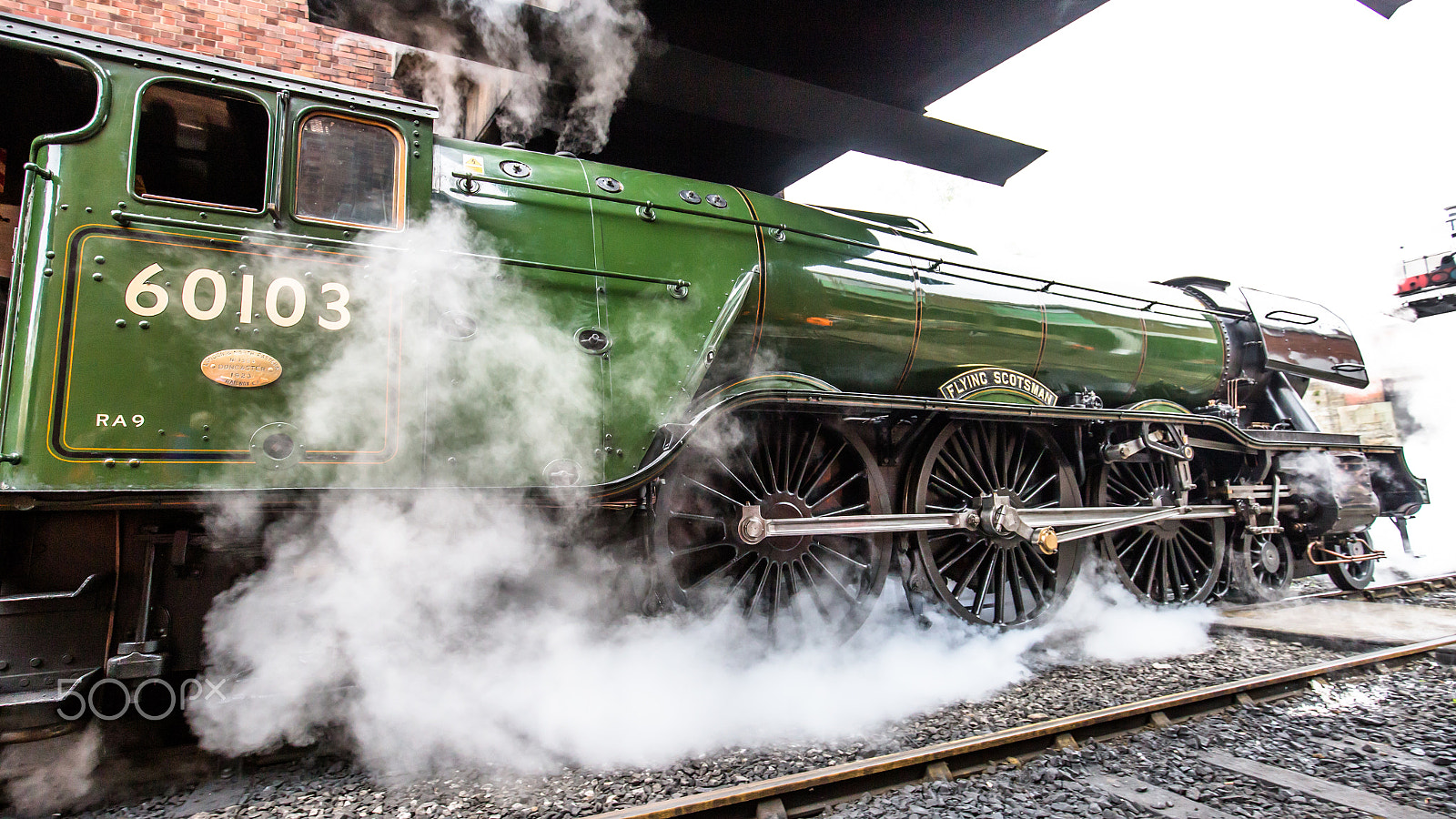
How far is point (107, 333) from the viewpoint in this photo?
238 cm

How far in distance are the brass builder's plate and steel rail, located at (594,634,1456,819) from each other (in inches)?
73.2

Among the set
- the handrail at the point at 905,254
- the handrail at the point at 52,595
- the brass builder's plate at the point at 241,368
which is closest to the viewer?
the handrail at the point at 52,595

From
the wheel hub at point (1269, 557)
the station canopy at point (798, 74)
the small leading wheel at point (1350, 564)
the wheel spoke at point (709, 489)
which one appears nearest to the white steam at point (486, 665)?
the wheel spoke at point (709, 489)

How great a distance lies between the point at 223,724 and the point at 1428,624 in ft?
23.4

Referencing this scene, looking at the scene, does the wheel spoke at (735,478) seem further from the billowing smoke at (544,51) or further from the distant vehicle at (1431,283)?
the distant vehicle at (1431,283)

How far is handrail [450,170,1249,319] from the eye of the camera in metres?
3.24

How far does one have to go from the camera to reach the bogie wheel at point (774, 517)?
355 cm

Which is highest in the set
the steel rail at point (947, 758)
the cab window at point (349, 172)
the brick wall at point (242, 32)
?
the brick wall at point (242, 32)

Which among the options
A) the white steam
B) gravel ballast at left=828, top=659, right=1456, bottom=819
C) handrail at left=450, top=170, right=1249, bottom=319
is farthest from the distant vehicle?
the white steam

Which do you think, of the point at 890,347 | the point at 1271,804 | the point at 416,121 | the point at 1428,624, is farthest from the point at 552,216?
the point at 1428,624

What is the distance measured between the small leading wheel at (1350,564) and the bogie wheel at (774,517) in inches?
198

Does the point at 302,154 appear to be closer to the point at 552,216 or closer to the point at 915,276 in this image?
the point at 552,216

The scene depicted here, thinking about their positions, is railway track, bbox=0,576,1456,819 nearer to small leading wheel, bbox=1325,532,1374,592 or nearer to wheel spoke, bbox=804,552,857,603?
wheel spoke, bbox=804,552,857,603

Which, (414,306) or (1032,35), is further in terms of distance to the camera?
(1032,35)
